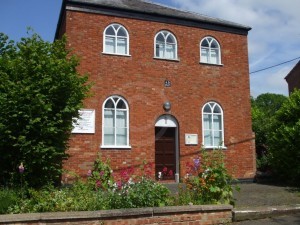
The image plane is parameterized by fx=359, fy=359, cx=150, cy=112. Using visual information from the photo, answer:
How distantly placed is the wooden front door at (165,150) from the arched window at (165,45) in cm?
304

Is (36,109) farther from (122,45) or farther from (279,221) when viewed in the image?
(122,45)

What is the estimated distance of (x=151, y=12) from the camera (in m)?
14.5

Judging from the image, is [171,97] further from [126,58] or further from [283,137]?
[283,137]

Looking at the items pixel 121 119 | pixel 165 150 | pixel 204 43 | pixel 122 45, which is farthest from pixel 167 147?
pixel 204 43

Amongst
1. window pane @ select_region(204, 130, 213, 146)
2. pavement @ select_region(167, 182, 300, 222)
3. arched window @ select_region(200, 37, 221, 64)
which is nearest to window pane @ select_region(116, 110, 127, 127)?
window pane @ select_region(204, 130, 213, 146)

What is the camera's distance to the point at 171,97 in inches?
571

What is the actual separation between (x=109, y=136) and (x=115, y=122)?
0.57m

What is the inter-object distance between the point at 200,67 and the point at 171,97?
1.95m

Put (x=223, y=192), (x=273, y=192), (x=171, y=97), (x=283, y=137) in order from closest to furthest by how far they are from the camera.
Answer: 1. (x=223, y=192)
2. (x=273, y=192)
3. (x=283, y=137)
4. (x=171, y=97)

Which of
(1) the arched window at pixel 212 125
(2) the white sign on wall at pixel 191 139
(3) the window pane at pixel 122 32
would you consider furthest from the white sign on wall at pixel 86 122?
(1) the arched window at pixel 212 125

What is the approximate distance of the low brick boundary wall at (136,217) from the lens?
645 cm

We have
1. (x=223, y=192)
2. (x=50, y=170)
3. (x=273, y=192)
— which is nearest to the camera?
(x=223, y=192)

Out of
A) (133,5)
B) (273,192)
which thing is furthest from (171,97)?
(273,192)

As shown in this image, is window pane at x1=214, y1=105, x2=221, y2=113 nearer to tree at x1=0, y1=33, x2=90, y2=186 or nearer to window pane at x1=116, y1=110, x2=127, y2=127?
window pane at x1=116, y1=110, x2=127, y2=127
